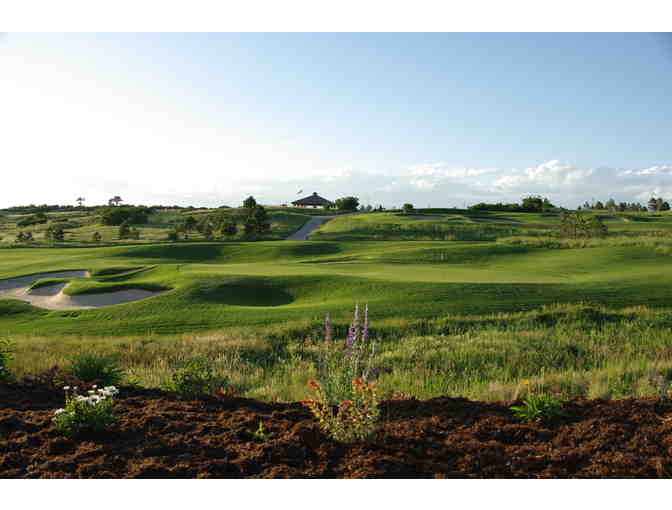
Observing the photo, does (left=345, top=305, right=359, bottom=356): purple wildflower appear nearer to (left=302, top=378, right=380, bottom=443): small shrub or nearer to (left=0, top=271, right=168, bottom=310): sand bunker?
(left=302, top=378, right=380, bottom=443): small shrub

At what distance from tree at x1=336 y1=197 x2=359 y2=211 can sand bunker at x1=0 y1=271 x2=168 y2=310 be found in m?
85.7

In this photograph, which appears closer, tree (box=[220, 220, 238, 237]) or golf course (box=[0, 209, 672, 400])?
golf course (box=[0, 209, 672, 400])

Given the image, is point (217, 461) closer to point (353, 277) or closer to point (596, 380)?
point (596, 380)

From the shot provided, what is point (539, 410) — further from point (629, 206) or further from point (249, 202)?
point (629, 206)

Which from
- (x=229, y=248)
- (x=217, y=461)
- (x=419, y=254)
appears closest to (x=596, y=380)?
(x=217, y=461)

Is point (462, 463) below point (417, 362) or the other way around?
the other way around

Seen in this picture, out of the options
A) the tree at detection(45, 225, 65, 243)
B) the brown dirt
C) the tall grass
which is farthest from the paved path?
the brown dirt

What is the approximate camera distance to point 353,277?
69.4 feet

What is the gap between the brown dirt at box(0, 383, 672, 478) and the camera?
4.35 m

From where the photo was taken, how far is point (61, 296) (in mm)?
20391

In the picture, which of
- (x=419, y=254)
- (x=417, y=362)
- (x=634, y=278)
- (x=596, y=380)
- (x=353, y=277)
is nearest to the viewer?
(x=596, y=380)

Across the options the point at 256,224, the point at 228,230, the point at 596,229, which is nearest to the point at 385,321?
the point at 596,229

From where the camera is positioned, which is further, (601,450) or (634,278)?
(634,278)

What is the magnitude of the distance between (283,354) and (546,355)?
240 inches
